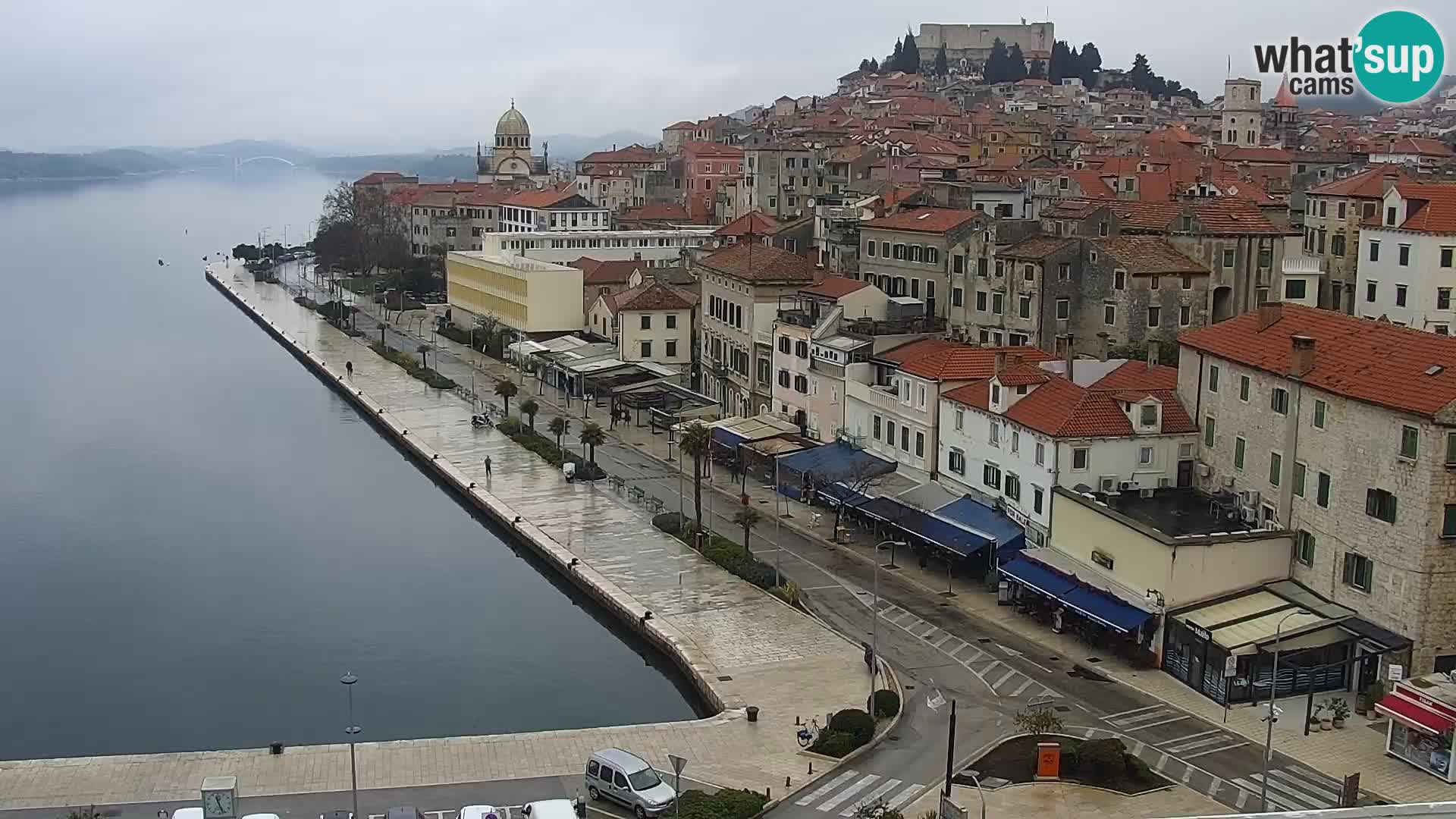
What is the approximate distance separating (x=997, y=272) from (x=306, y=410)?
119ft

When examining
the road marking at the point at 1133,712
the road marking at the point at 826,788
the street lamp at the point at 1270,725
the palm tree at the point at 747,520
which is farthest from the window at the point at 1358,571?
the palm tree at the point at 747,520

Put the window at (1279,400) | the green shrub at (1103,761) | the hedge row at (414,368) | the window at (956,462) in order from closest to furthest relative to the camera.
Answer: the green shrub at (1103,761) → the window at (1279,400) → the window at (956,462) → the hedge row at (414,368)

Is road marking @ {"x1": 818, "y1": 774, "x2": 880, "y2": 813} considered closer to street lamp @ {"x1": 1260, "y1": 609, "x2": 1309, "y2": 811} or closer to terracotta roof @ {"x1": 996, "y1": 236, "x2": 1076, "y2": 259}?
street lamp @ {"x1": 1260, "y1": 609, "x2": 1309, "y2": 811}

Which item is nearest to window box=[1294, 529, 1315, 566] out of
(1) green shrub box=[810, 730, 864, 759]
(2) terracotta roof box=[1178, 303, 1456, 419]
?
(2) terracotta roof box=[1178, 303, 1456, 419]

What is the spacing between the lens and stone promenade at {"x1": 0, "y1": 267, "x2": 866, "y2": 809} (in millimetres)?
27172

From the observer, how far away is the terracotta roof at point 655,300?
70.0m

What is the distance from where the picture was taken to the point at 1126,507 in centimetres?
3659

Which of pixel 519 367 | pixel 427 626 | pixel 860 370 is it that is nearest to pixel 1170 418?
pixel 860 370

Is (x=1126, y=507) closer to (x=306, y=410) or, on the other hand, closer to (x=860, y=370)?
(x=860, y=370)

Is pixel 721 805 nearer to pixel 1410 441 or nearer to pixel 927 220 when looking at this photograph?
pixel 1410 441

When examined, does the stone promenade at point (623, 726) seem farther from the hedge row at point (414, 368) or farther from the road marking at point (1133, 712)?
the hedge row at point (414, 368)

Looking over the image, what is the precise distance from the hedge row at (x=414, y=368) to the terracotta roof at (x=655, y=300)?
10174 millimetres

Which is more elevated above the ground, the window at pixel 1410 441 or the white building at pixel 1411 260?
the white building at pixel 1411 260

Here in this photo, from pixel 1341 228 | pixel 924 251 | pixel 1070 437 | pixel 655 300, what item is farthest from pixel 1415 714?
pixel 655 300
